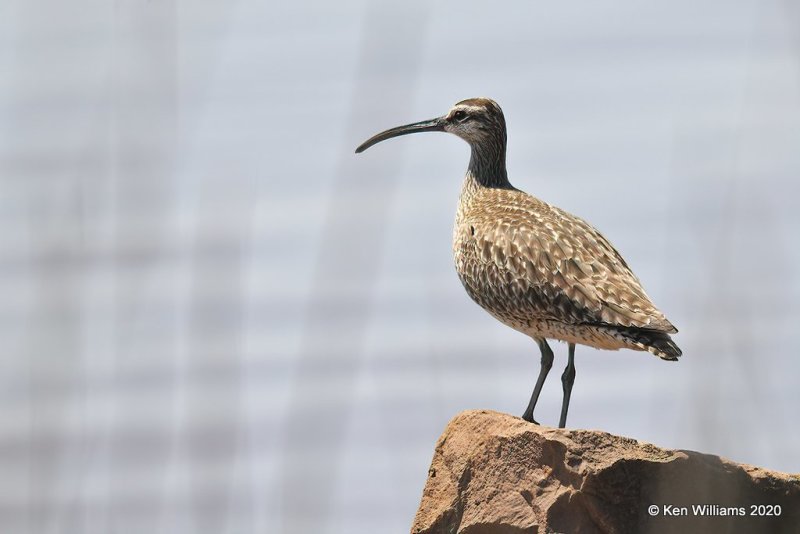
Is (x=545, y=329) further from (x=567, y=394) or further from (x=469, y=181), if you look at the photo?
(x=469, y=181)

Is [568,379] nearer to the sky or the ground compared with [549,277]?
nearer to the ground

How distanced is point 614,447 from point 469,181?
539cm

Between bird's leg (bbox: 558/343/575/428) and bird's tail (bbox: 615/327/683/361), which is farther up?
bird's tail (bbox: 615/327/683/361)

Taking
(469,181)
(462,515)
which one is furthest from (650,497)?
(469,181)

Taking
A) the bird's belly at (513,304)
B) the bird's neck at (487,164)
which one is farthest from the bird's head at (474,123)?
the bird's belly at (513,304)

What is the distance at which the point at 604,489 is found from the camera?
690 centimetres

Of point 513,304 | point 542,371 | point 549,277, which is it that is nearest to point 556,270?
point 549,277

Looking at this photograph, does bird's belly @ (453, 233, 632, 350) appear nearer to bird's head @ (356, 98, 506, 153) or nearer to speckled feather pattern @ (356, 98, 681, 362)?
speckled feather pattern @ (356, 98, 681, 362)

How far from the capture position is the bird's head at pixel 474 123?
40.0 feet

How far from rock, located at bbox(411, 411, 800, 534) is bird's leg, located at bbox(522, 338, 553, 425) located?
7.12 ft

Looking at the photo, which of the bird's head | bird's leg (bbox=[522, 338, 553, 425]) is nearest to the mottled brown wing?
bird's leg (bbox=[522, 338, 553, 425])

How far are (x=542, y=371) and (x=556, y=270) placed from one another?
3.42 ft

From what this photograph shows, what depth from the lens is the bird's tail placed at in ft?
27.2

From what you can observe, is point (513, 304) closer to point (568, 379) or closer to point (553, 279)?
point (553, 279)
